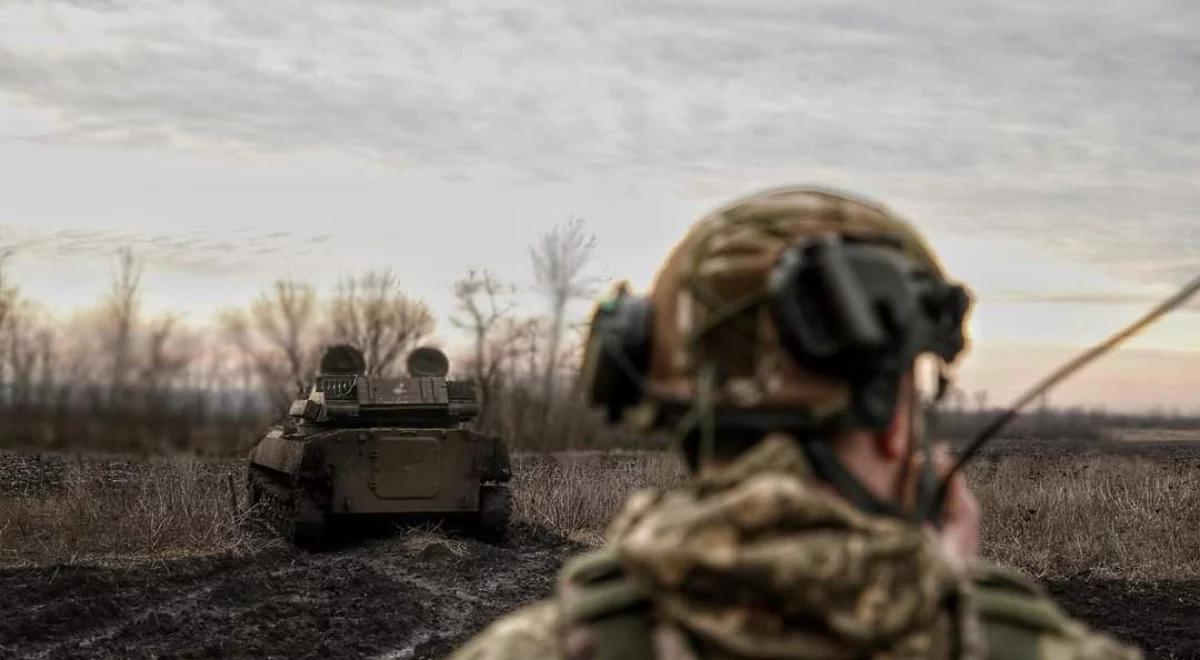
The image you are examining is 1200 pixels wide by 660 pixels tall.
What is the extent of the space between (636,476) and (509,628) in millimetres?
16725

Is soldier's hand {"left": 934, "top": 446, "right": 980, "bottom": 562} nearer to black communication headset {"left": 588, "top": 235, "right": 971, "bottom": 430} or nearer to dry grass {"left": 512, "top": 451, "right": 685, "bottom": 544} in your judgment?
black communication headset {"left": 588, "top": 235, "right": 971, "bottom": 430}

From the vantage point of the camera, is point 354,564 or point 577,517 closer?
point 354,564

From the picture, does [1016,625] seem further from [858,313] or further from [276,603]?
[276,603]

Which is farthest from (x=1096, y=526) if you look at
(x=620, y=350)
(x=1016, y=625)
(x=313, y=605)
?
(x=620, y=350)

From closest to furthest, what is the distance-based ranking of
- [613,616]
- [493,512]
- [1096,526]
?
[613,616], [493,512], [1096,526]

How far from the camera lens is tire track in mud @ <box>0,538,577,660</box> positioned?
9336 millimetres

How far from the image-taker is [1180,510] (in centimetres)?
1533

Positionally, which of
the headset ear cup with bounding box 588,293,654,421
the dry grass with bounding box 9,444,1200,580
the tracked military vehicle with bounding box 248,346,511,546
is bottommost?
the dry grass with bounding box 9,444,1200,580

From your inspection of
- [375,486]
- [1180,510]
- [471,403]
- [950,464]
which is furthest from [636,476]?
→ [950,464]

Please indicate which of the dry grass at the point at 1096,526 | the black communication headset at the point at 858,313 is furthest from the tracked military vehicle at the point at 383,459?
the black communication headset at the point at 858,313

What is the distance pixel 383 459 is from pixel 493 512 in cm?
124

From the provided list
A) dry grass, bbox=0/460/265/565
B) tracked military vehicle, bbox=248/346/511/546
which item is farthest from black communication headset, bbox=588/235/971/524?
tracked military vehicle, bbox=248/346/511/546

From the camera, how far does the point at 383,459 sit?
13.9 meters

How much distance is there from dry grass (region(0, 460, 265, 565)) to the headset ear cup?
39.1 feet
